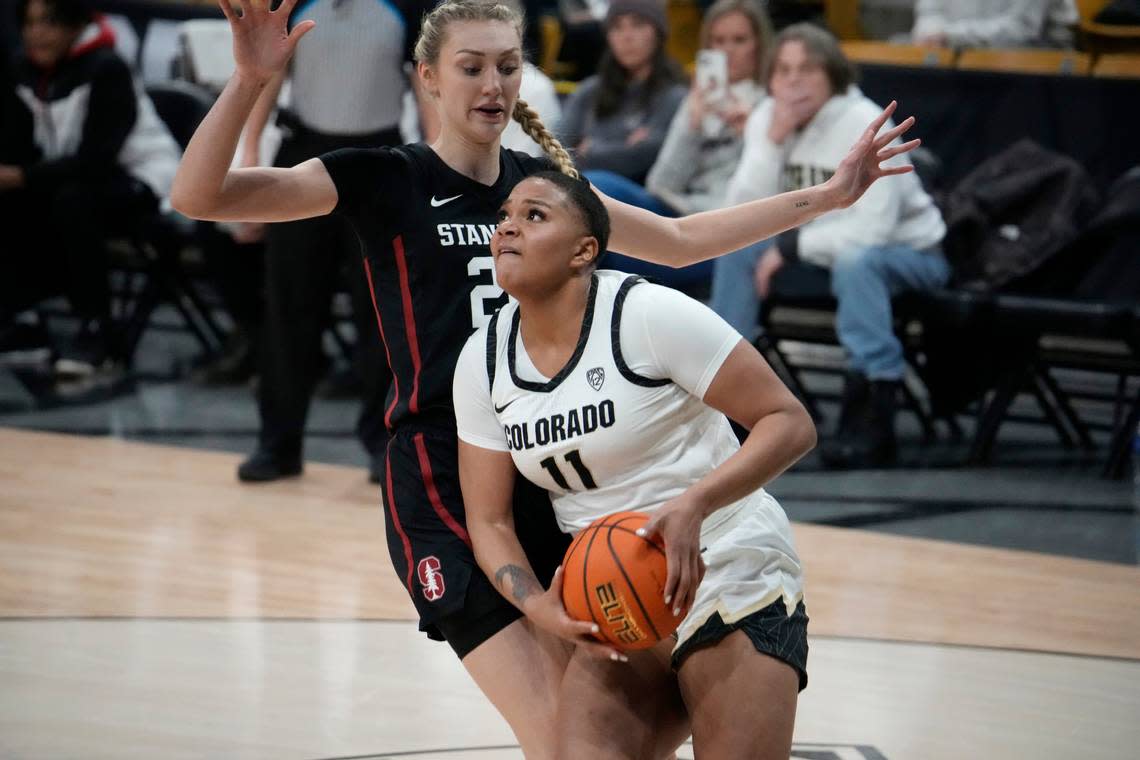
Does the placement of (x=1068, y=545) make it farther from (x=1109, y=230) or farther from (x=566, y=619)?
(x=566, y=619)

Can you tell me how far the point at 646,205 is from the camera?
23.1 ft

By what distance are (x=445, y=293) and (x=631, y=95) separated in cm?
478

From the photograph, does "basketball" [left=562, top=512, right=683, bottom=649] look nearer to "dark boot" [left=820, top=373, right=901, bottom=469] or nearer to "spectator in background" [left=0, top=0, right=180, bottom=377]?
"dark boot" [left=820, top=373, right=901, bottom=469]

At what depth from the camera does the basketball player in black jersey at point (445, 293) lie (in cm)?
298

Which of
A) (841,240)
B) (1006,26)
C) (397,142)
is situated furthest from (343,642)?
(1006,26)

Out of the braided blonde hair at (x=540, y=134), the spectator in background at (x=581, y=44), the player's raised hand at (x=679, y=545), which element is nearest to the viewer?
the player's raised hand at (x=679, y=545)

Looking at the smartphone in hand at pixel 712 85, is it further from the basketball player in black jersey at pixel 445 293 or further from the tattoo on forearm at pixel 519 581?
the tattoo on forearm at pixel 519 581

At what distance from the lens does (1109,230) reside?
6.85 m

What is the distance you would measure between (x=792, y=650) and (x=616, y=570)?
1.39 feet

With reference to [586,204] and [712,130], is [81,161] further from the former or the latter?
[586,204]

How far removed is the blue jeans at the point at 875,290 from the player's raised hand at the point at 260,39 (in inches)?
168

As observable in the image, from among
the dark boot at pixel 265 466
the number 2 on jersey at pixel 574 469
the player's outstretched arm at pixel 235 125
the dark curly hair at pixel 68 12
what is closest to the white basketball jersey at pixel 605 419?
the number 2 on jersey at pixel 574 469

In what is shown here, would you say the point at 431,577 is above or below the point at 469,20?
below

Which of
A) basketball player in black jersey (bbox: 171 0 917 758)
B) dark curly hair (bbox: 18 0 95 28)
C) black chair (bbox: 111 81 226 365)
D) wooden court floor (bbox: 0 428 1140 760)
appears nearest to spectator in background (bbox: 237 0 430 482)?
wooden court floor (bbox: 0 428 1140 760)
